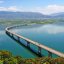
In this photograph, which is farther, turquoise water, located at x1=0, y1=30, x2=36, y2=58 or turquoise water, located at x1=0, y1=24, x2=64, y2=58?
turquoise water, located at x1=0, y1=24, x2=64, y2=58

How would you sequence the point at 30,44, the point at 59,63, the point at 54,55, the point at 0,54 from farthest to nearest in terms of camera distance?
the point at 30,44, the point at 54,55, the point at 0,54, the point at 59,63

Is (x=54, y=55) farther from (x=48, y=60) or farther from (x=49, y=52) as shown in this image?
(x=48, y=60)

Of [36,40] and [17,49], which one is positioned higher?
[17,49]

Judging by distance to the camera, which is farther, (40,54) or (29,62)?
(40,54)

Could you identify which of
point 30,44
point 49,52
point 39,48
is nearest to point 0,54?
point 49,52

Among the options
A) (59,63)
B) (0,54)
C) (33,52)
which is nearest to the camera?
(59,63)

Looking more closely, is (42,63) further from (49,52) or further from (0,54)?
(49,52)

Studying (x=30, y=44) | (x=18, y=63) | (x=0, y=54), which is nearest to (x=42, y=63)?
(x=18, y=63)

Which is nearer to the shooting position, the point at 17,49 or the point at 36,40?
the point at 17,49

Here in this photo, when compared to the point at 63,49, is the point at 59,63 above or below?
above

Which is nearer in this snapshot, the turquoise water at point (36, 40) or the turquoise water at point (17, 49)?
the turquoise water at point (17, 49)
